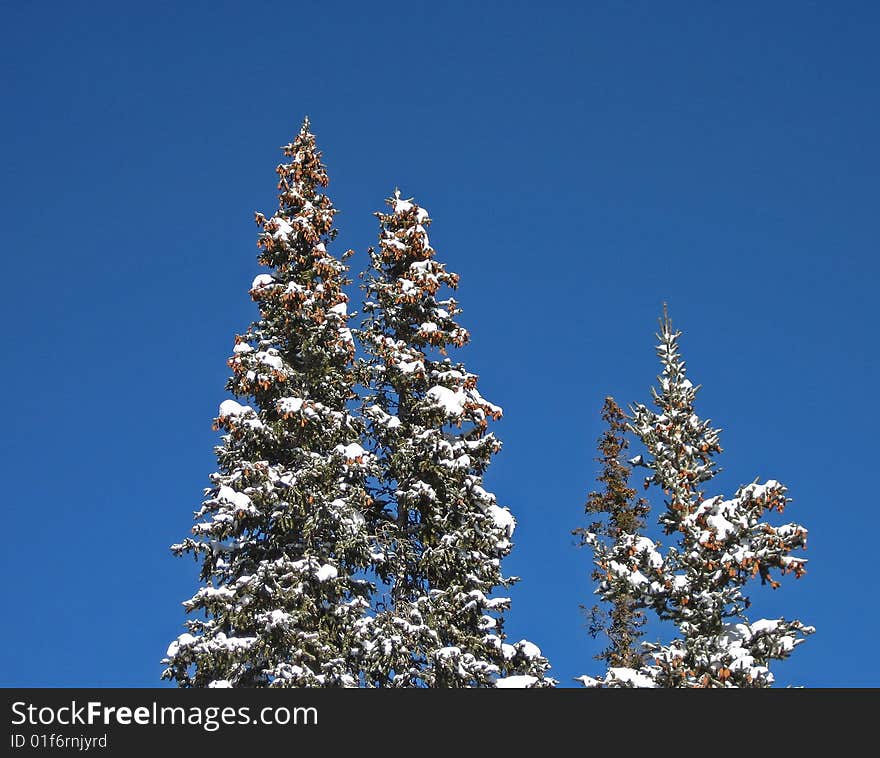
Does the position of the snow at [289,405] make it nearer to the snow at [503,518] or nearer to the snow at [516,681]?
the snow at [503,518]

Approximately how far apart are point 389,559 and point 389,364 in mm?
5135

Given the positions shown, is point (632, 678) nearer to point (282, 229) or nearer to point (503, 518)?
point (503, 518)

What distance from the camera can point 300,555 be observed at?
25.6m

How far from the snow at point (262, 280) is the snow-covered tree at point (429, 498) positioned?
290 cm

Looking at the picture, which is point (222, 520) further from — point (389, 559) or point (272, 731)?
point (272, 731)

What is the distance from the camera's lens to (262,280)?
29.0m

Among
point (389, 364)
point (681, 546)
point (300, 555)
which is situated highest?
point (389, 364)

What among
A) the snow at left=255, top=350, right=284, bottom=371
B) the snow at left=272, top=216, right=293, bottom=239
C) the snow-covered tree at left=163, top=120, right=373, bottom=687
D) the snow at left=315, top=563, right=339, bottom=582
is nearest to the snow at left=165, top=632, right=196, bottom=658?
the snow-covered tree at left=163, top=120, right=373, bottom=687

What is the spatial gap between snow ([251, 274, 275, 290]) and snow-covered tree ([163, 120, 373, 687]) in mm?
41

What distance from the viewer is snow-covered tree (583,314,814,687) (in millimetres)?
19969

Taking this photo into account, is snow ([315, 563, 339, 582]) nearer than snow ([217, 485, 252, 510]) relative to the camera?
Yes

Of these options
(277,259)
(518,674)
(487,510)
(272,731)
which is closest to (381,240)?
(277,259)

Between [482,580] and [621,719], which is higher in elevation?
[482,580]

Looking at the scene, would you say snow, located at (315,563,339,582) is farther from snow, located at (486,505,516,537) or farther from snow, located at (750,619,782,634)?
snow, located at (750,619,782,634)
